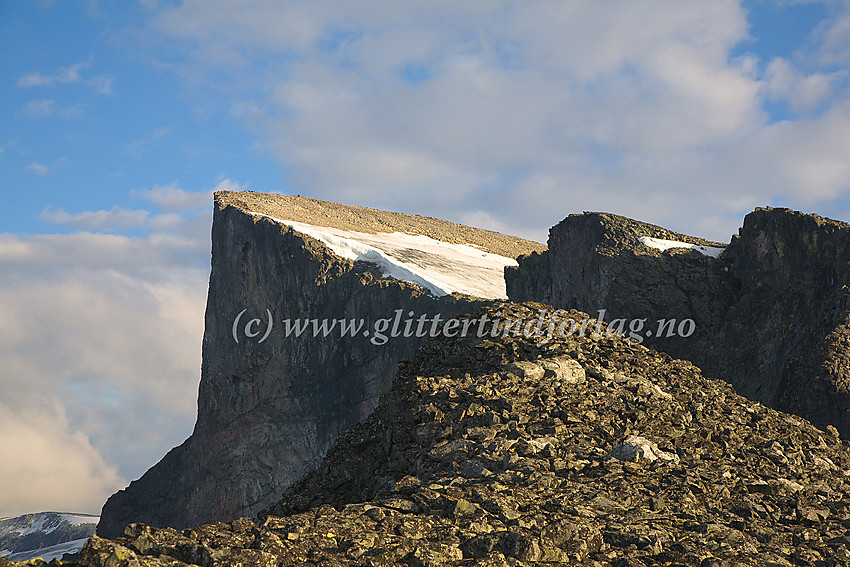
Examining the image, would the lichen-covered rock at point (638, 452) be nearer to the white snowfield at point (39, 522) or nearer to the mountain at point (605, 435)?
the mountain at point (605, 435)

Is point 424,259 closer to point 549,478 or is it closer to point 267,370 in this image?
point 267,370

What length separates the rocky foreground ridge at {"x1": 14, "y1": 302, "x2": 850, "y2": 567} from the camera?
871 centimetres

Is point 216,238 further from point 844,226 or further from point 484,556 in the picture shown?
point 484,556

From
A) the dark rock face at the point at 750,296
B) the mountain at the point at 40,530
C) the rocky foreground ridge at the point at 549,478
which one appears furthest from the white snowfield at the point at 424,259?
the mountain at the point at 40,530

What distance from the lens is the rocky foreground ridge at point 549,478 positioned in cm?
871

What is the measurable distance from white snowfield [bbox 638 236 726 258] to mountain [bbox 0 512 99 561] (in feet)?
286

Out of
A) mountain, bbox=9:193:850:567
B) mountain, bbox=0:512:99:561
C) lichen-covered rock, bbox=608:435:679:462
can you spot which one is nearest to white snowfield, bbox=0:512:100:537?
mountain, bbox=0:512:99:561

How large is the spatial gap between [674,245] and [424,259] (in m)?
26.1

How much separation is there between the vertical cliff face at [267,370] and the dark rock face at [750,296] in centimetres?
1281

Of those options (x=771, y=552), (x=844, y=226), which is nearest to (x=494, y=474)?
(x=771, y=552)

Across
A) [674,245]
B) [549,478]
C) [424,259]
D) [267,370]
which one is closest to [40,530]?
[267,370]

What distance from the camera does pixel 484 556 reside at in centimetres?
870

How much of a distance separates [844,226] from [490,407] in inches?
959

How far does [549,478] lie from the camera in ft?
38.0
